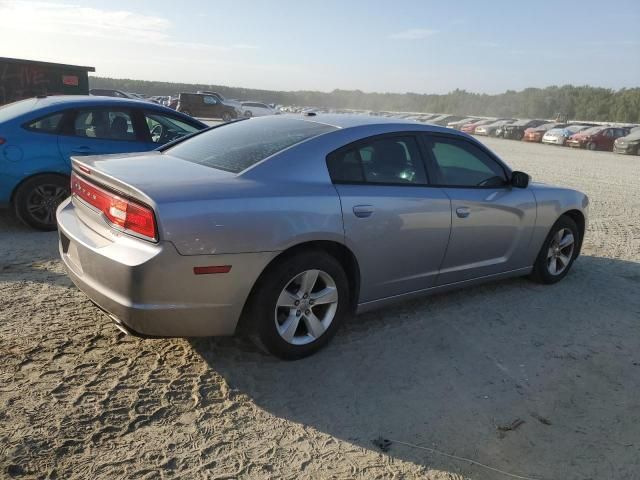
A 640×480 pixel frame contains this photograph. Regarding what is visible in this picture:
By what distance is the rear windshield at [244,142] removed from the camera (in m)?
3.56

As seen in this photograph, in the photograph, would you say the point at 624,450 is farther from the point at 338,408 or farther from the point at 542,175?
the point at 542,175

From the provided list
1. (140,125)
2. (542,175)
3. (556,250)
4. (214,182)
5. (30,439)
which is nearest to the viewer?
(30,439)

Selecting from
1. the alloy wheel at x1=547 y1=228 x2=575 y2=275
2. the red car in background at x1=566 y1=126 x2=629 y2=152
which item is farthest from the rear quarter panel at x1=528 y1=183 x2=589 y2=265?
the red car in background at x1=566 y1=126 x2=629 y2=152

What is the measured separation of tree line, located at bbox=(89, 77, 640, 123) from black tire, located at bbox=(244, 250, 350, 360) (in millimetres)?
69898

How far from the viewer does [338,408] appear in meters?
3.05

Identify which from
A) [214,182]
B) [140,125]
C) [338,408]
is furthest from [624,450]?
[140,125]

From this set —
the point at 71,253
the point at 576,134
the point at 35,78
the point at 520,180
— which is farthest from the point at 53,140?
the point at 576,134

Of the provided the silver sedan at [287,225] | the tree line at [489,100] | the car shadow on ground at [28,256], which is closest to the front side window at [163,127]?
the car shadow on ground at [28,256]

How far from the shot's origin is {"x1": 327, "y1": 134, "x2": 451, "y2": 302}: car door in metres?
3.59

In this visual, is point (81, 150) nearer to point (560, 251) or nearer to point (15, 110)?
point (15, 110)

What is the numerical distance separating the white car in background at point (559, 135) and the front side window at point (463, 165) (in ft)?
104

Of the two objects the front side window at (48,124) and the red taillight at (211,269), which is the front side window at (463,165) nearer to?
the red taillight at (211,269)

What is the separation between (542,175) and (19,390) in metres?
14.5

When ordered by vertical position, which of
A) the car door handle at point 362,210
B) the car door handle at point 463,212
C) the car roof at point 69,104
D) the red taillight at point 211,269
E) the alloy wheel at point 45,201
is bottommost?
the alloy wheel at point 45,201
